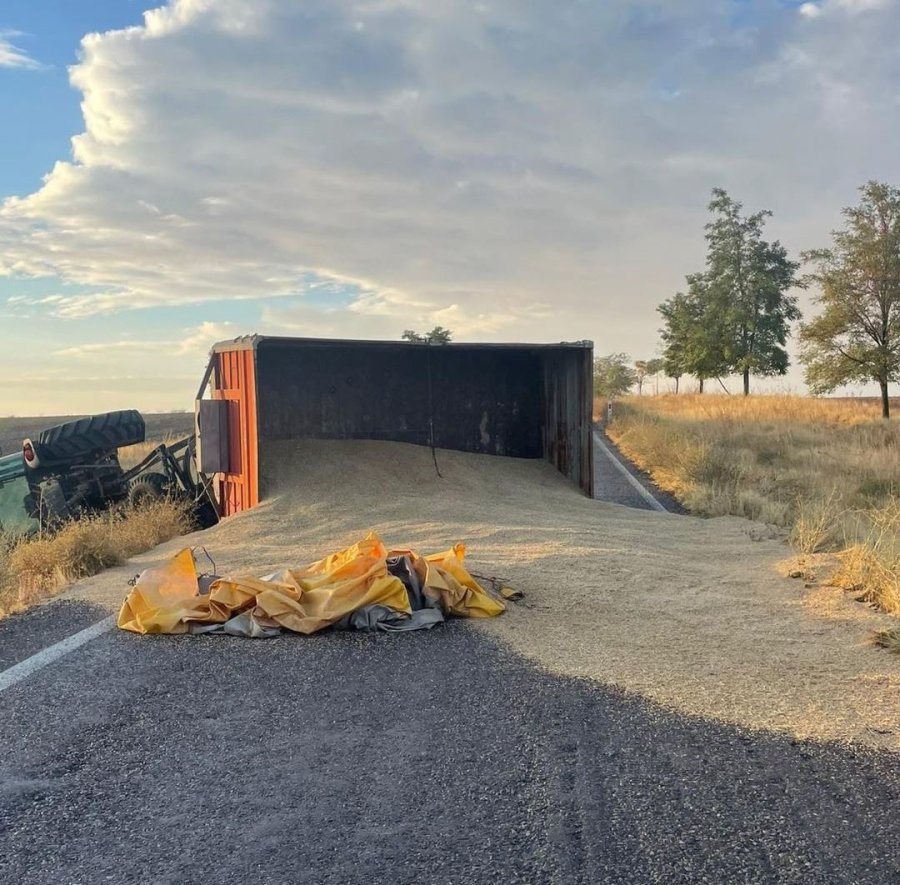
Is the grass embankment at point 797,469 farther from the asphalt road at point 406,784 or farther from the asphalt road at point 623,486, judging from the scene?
the asphalt road at point 406,784

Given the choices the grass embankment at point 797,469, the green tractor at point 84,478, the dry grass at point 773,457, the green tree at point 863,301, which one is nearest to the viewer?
the grass embankment at point 797,469

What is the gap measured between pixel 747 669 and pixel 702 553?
402 cm

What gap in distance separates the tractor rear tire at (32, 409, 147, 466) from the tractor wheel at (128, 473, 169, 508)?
2.22 ft

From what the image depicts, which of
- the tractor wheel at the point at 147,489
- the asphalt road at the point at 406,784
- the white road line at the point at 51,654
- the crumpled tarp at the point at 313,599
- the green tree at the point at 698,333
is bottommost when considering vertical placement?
the asphalt road at the point at 406,784

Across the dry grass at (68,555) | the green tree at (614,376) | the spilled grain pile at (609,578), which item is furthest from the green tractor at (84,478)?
the green tree at (614,376)

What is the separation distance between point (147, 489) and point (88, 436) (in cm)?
122

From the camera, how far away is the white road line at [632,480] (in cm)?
1450

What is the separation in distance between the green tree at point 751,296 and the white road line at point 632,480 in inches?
719

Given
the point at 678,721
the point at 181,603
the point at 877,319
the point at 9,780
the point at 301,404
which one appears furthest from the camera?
the point at 877,319

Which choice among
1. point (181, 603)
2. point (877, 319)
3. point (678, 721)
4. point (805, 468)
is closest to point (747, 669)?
point (678, 721)

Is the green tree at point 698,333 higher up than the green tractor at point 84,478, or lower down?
higher up

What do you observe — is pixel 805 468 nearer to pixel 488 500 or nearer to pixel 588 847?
pixel 488 500

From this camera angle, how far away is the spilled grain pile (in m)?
5.02

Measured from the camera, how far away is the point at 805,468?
1853 cm
